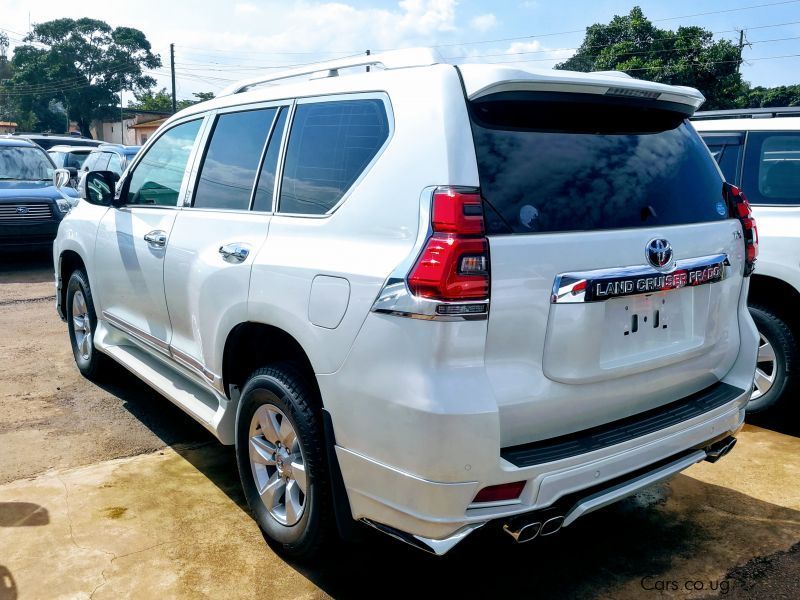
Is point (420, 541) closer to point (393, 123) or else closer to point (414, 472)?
→ point (414, 472)

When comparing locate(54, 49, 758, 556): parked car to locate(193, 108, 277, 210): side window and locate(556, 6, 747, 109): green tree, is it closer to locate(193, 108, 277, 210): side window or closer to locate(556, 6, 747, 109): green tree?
locate(193, 108, 277, 210): side window

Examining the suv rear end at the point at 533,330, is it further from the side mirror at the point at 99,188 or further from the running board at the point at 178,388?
the side mirror at the point at 99,188

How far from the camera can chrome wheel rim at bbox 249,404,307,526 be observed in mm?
2906

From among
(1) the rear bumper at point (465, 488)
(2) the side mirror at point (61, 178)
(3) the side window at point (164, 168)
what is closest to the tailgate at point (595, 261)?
(1) the rear bumper at point (465, 488)

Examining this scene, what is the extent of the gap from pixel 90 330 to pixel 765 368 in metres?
4.53

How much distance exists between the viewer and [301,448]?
2764mm

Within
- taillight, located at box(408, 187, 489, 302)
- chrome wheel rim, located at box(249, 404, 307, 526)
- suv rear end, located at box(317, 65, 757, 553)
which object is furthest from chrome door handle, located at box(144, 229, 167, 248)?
taillight, located at box(408, 187, 489, 302)

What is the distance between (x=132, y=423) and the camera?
15.4 feet

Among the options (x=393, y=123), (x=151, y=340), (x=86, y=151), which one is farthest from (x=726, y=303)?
(x=86, y=151)

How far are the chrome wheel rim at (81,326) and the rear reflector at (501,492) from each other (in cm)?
371

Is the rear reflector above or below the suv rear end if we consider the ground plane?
below

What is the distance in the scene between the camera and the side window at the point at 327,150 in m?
2.71

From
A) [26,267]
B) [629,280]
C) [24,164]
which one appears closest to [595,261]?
[629,280]

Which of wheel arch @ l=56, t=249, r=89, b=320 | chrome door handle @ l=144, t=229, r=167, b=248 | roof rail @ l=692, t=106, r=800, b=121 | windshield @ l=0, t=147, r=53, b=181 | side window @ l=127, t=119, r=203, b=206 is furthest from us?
windshield @ l=0, t=147, r=53, b=181
